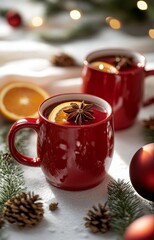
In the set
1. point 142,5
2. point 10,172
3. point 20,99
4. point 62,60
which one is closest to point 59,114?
point 10,172

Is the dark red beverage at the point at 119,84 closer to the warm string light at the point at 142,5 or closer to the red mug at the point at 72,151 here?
the red mug at the point at 72,151

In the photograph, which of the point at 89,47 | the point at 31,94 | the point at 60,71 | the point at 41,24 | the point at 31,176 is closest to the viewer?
the point at 31,176

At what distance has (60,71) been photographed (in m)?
1.25

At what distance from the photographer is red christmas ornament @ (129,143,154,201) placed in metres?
0.83

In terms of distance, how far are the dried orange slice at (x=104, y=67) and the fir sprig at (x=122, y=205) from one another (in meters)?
0.28

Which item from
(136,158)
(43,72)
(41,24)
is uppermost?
(41,24)

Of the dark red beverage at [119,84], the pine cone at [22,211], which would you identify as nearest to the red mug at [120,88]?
the dark red beverage at [119,84]

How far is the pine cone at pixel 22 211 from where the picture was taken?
80cm

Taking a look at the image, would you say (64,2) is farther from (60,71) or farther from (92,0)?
(60,71)

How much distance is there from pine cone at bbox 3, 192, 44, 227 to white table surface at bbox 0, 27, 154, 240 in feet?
0.05

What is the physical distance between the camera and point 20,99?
1126mm

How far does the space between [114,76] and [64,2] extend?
2.28ft

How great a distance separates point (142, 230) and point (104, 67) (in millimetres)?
481

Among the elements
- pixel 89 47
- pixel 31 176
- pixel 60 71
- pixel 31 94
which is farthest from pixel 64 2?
pixel 31 176
